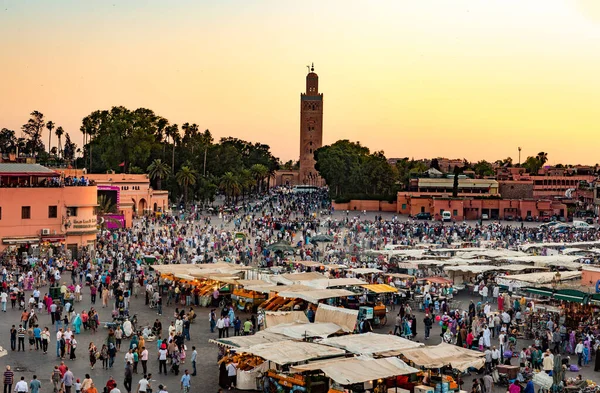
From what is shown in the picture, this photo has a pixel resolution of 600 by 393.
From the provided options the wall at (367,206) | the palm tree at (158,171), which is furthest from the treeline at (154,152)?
the wall at (367,206)

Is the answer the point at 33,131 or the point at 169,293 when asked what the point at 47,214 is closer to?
the point at 169,293

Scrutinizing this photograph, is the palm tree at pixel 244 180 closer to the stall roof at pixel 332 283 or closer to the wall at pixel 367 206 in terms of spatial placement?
the wall at pixel 367 206

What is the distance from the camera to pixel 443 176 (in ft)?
305

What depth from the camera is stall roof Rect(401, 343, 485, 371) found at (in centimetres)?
1789

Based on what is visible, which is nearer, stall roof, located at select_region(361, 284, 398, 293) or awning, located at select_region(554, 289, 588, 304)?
awning, located at select_region(554, 289, 588, 304)

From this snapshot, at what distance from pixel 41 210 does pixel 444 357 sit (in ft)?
105

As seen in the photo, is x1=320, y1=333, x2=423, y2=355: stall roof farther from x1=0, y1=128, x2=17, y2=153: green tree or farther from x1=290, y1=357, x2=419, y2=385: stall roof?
x1=0, y1=128, x2=17, y2=153: green tree

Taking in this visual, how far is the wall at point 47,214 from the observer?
4356 cm

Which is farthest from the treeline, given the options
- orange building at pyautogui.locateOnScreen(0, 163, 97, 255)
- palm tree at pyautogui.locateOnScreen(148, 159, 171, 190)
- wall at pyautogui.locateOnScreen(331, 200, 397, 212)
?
orange building at pyautogui.locateOnScreen(0, 163, 97, 255)

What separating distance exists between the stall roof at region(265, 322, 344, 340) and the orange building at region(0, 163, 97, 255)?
86.5ft

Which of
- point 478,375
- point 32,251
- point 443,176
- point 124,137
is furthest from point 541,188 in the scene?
point 478,375

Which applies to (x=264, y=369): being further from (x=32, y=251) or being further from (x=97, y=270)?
(x=32, y=251)

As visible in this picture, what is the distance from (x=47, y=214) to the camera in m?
44.8

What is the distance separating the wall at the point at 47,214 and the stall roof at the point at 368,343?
28990 millimetres
